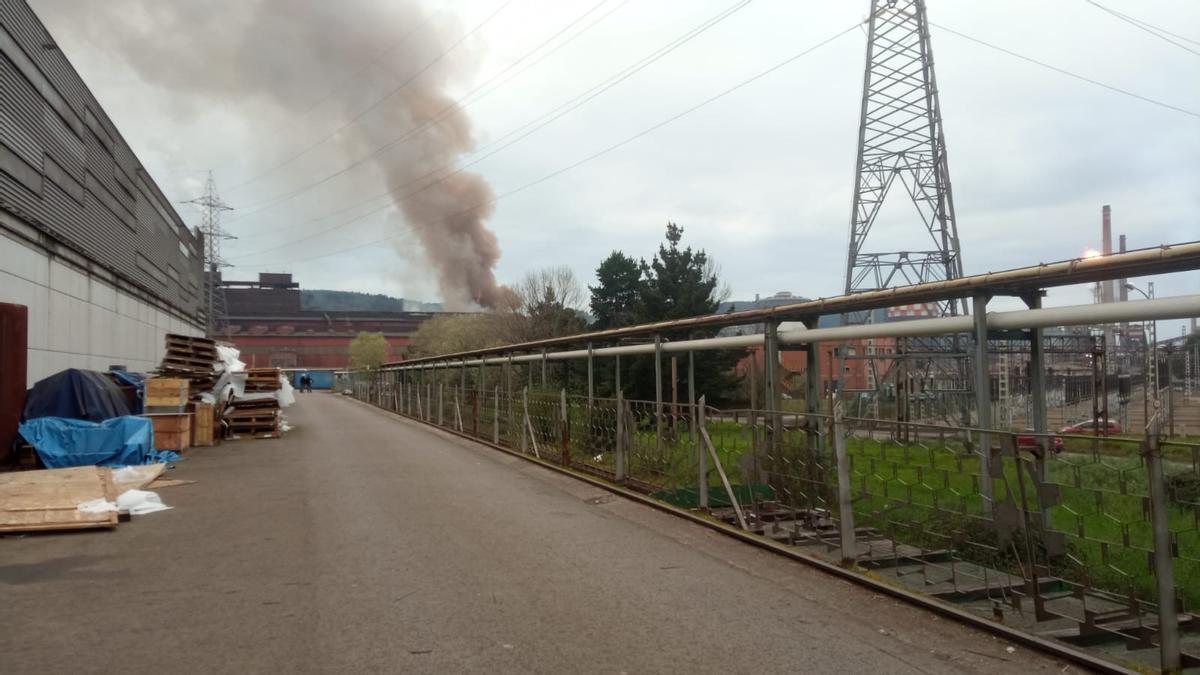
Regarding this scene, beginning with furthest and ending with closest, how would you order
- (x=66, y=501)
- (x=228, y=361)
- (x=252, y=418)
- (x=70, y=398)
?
(x=228, y=361) → (x=252, y=418) → (x=70, y=398) → (x=66, y=501)

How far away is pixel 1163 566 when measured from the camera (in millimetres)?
4098

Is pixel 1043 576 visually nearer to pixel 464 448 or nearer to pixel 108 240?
pixel 464 448

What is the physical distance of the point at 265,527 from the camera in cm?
859

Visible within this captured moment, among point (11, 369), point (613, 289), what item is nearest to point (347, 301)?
point (613, 289)

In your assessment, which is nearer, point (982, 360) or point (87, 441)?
point (982, 360)

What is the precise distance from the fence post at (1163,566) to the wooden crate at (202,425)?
62.7 ft

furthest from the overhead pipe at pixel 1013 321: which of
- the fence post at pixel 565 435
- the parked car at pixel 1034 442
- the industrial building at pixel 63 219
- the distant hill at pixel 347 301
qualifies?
the distant hill at pixel 347 301

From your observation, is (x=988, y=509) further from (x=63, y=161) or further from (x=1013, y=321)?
(x=63, y=161)

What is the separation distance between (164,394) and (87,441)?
390 centimetres

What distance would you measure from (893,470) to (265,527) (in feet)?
20.8

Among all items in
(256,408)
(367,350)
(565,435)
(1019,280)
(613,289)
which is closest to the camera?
(1019,280)

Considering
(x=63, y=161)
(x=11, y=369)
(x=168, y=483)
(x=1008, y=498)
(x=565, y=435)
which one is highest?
(x=63, y=161)

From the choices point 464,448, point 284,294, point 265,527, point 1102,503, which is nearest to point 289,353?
point 284,294

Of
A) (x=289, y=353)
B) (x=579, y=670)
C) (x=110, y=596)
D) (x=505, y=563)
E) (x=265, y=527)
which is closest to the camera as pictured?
(x=579, y=670)
